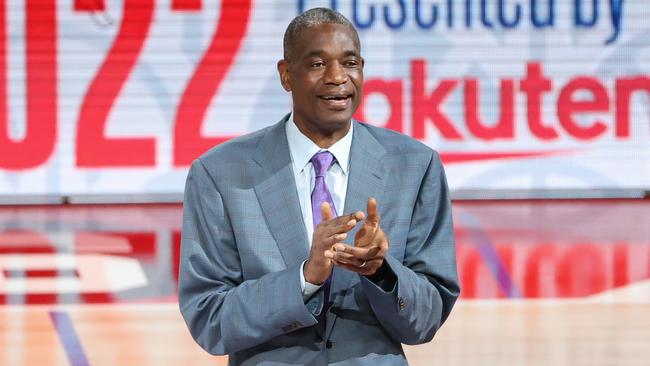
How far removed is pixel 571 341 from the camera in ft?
13.1

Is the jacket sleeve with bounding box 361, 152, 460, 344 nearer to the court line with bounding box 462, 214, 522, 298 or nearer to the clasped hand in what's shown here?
the clasped hand

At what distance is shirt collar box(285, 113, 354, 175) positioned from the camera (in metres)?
1.69

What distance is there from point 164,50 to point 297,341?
7.39 m

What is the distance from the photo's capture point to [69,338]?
4148mm

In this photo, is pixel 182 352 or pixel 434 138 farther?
pixel 434 138

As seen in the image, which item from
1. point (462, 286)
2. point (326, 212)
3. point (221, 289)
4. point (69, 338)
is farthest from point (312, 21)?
point (462, 286)

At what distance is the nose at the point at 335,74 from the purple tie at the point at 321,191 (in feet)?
0.40

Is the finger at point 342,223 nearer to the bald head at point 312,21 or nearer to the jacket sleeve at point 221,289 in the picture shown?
the jacket sleeve at point 221,289

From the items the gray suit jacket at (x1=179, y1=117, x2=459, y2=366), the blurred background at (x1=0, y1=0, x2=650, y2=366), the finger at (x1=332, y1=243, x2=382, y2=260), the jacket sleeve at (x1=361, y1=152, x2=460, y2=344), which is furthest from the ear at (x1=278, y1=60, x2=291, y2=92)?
the blurred background at (x1=0, y1=0, x2=650, y2=366)

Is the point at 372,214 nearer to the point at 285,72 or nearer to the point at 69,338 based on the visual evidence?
the point at 285,72

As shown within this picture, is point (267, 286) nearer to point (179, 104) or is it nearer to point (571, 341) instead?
point (571, 341)

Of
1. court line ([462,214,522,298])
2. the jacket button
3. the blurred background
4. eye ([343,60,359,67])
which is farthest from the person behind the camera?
the blurred background

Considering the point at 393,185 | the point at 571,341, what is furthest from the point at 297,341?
the point at 571,341

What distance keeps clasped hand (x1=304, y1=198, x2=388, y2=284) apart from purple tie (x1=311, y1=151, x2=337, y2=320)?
0.12 meters
